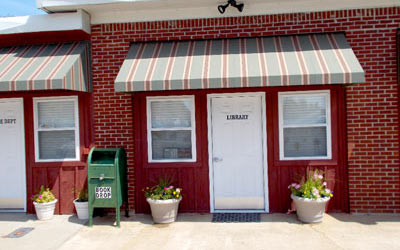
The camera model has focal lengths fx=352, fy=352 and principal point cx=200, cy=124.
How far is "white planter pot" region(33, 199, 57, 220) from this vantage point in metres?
6.47

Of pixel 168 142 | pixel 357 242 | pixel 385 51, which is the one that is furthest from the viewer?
pixel 168 142

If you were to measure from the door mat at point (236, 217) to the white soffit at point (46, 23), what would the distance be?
4.26 m

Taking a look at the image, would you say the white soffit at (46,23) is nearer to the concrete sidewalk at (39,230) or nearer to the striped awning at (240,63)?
the striped awning at (240,63)

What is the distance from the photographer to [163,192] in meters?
6.21

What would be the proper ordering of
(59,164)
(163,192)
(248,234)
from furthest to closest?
1. (59,164)
2. (163,192)
3. (248,234)

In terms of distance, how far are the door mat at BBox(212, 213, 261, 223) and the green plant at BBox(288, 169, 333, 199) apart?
2.71 feet

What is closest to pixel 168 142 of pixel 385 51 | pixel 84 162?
pixel 84 162

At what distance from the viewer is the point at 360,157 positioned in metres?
6.37

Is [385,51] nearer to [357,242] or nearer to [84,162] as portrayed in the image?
[357,242]

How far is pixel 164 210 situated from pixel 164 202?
170mm

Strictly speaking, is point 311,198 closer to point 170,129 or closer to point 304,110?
point 304,110

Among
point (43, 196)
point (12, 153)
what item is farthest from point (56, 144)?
point (43, 196)

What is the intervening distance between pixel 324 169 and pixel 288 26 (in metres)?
2.72

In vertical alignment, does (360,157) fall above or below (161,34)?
below
